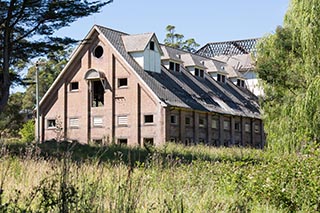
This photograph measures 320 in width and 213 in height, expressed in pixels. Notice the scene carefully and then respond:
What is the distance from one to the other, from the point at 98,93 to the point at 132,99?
429 cm

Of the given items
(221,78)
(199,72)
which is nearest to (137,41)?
(199,72)

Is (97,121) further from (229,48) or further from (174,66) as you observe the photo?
(229,48)

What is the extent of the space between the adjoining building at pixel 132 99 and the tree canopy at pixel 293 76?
1302 cm

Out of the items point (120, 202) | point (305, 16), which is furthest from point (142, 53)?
point (120, 202)

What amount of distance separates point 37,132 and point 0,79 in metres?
20.4

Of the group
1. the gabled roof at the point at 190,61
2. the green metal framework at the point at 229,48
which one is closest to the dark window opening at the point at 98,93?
the gabled roof at the point at 190,61

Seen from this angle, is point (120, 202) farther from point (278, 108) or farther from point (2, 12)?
point (278, 108)

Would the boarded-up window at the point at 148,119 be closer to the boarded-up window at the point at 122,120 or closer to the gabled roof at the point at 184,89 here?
the boarded-up window at the point at 122,120

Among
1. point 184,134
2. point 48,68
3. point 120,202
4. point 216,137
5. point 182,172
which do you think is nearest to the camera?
point 120,202

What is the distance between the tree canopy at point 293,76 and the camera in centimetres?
→ 2091

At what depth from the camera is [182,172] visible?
36.7ft

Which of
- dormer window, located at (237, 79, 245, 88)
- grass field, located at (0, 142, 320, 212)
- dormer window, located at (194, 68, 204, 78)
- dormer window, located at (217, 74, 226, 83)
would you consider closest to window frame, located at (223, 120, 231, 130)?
dormer window, located at (194, 68, 204, 78)

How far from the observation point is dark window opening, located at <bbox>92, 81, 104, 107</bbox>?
44594mm

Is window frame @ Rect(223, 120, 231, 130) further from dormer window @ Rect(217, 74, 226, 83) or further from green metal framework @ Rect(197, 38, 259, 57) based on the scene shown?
green metal framework @ Rect(197, 38, 259, 57)
